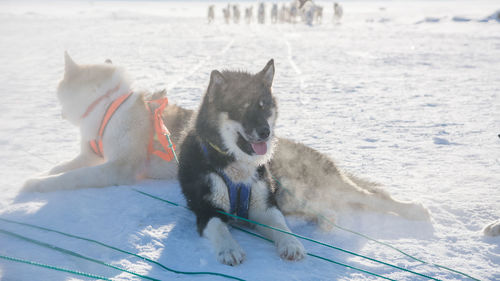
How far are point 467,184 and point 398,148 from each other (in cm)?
103

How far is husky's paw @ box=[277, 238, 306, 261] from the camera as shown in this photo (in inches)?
84.4

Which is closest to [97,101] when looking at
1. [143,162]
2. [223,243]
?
[143,162]

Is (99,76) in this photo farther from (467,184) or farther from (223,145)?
(467,184)

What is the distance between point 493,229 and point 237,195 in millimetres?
1637

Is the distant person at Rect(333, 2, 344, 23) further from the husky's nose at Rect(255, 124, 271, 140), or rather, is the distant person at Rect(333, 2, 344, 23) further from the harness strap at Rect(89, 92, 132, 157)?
the husky's nose at Rect(255, 124, 271, 140)

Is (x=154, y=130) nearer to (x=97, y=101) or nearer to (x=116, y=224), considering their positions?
(x=97, y=101)

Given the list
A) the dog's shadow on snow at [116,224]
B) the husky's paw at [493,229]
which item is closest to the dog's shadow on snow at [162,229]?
the dog's shadow on snow at [116,224]

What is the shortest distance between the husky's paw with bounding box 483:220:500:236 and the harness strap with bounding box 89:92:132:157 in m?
2.92

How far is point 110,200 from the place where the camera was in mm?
2812

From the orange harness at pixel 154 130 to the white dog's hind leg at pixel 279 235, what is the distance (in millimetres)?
1029

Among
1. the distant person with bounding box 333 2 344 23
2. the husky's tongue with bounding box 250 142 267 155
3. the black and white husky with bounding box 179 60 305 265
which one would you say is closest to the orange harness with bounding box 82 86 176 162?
the black and white husky with bounding box 179 60 305 265

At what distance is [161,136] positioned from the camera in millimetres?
3166

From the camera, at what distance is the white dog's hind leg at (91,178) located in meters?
2.89

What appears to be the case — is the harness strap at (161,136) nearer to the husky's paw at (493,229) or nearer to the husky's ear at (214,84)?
the husky's ear at (214,84)
